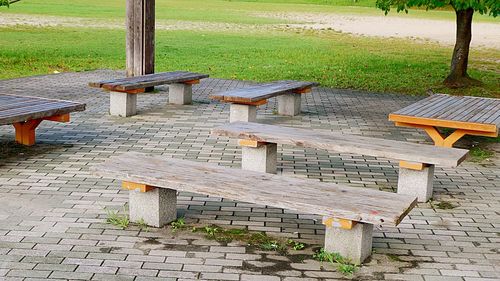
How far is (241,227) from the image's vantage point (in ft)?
20.9

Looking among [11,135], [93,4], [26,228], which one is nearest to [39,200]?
[26,228]

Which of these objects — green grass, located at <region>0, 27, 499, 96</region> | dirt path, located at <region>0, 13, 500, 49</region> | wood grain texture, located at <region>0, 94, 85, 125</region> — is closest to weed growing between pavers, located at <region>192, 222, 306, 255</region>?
wood grain texture, located at <region>0, 94, 85, 125</region>

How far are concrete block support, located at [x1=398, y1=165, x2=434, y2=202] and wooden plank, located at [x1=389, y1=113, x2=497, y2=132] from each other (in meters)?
1.36

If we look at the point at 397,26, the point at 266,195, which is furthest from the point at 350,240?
the point at 397,26

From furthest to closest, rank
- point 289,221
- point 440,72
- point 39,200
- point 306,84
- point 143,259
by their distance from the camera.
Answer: point 440,72
point 306,84
point 39,200
point 289,221
point 143,259

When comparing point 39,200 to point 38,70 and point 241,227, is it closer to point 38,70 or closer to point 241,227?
point 241,227

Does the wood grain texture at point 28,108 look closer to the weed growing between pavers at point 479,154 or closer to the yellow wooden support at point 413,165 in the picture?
the yellow wooden support at point 413,165

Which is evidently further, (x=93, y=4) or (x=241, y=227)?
(x=93, y=4)

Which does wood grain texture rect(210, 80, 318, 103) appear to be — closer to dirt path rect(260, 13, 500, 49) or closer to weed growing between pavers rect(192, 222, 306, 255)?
weed growing between pavers rect(192, 222, 306, 255)

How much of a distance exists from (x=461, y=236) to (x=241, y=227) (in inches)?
68.0

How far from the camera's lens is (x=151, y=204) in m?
6.29

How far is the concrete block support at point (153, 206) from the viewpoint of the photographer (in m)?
6.27

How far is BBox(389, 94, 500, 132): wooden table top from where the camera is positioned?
28.2 ft

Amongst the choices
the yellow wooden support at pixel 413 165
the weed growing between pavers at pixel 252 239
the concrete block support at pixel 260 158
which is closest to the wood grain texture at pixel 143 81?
the concrete block support at pixel 260 158
